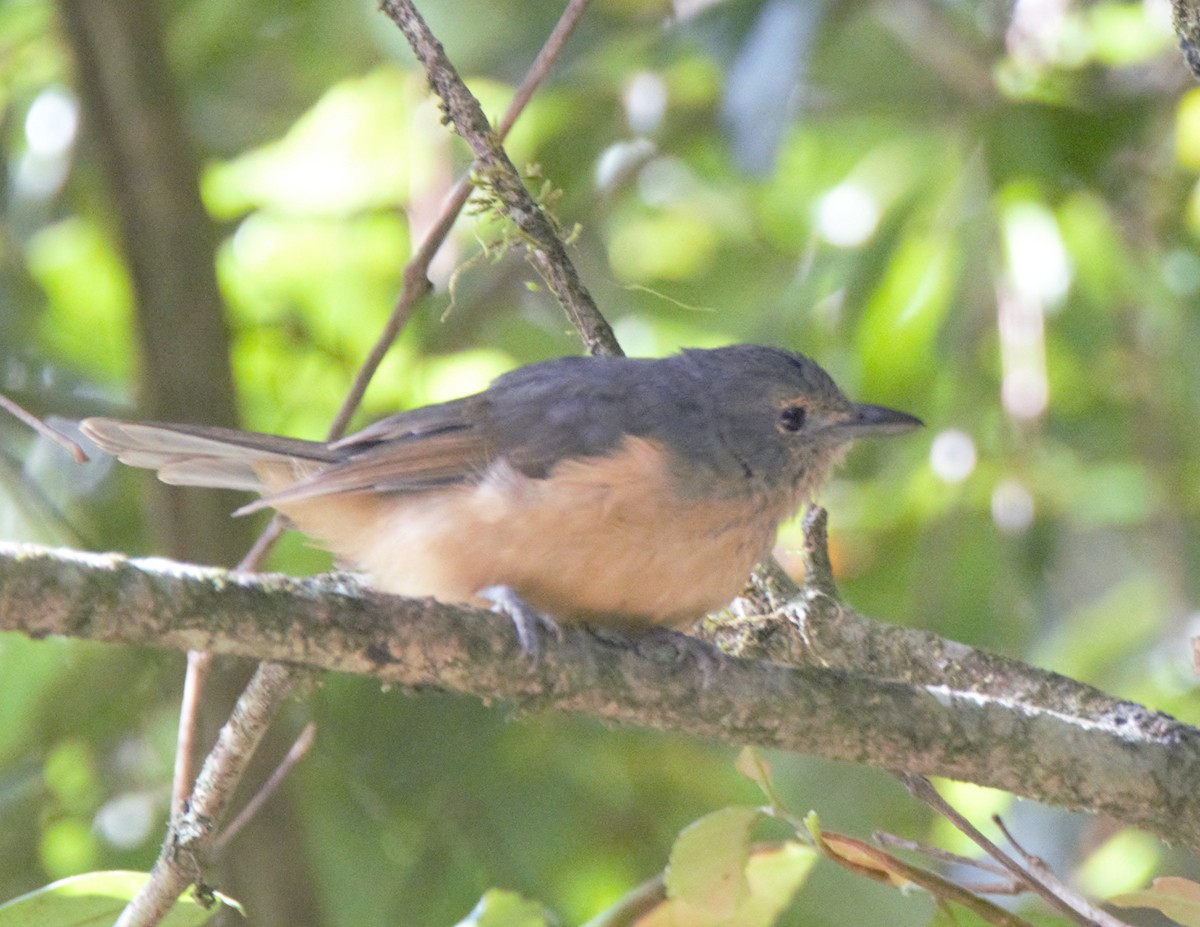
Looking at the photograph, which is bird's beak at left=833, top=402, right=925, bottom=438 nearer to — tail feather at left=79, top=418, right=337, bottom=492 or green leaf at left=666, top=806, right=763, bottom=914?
tail feather at left=79, top=418, right=337, bottom=492

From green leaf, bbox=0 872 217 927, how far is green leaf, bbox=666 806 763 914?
0.90 m

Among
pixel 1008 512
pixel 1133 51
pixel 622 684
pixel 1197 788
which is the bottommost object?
pixel 1197 788

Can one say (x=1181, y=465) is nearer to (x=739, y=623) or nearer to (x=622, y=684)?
(x=739, y=623)

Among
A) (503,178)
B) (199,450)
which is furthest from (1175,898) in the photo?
(199,450)

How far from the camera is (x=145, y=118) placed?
5.27 m

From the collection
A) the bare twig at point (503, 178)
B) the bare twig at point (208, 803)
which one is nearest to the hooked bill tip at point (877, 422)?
the bare twig at point (503, 178)

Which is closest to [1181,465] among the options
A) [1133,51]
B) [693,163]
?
[1133,51]

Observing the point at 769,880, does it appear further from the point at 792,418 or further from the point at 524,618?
the point at 792,418

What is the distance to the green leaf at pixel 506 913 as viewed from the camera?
3.03m

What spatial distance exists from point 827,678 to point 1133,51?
349 centimetres

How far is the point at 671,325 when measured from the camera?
5730 mm

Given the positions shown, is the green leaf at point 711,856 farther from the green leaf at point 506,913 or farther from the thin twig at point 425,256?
the thin twig at point 425,256

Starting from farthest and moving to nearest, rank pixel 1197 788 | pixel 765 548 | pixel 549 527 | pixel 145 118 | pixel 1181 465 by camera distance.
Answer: pixel 1181 465, pixel 145 118, pixel 765 548, pixel 549 527, pixel 1197 788

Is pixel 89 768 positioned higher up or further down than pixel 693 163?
further down
